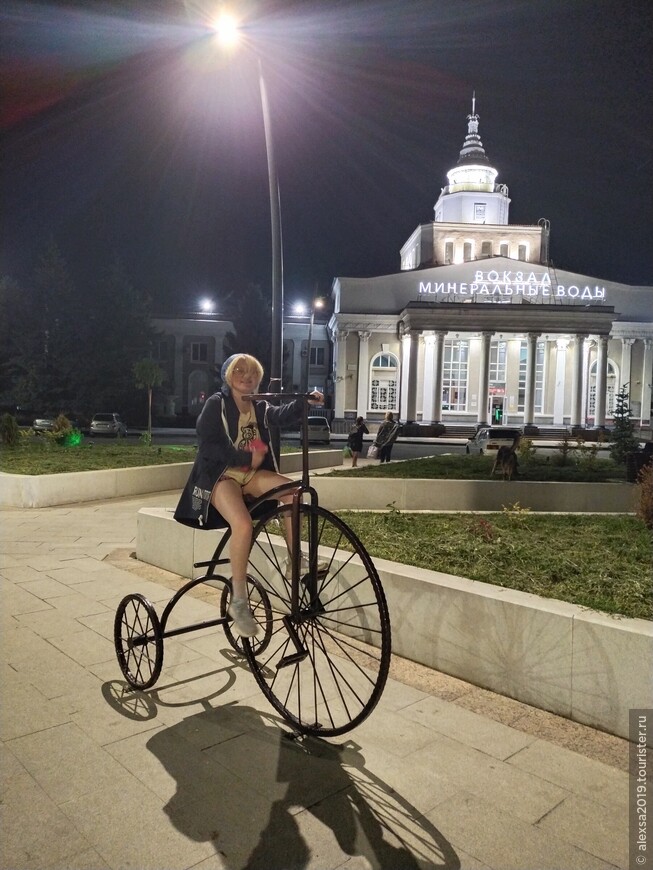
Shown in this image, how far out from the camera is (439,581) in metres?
4.94

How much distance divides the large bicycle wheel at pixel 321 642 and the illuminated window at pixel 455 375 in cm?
5346

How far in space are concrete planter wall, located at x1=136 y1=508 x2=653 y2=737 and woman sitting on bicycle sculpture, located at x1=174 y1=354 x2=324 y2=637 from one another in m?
1.67

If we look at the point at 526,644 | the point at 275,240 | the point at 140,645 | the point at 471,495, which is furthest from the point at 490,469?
the point at 140,645

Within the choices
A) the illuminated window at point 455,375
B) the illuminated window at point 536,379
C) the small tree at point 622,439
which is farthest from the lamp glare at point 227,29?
the illuminated window at point 536,379

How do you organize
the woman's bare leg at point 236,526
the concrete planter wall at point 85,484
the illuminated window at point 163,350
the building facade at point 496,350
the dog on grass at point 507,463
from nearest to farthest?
the woman's bare leg at point 236,526 < the concrete planter wall at point 85,484 < the dog on grass at point 507,463 < the building facade at point 496,350 < the illuminated window at point 163,350

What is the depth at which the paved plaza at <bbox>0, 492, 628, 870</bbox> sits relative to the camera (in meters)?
2.86

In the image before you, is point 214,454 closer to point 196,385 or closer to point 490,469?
point 490,469

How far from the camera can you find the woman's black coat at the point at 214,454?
13.2 ft

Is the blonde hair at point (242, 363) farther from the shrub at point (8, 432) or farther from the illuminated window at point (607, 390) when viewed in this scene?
the illuminated window at point (607, 390)

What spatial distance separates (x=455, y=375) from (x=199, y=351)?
3098 centimetres

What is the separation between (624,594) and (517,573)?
94 cm

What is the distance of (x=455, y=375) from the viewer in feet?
196

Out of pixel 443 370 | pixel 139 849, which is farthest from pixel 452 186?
pixel 139 849

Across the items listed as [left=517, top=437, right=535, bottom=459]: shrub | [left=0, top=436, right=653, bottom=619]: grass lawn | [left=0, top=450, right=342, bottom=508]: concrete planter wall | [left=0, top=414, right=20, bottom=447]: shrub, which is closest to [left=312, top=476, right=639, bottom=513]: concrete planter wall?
[left=0, top=436, right=653, bottom=619]: grass lawn
